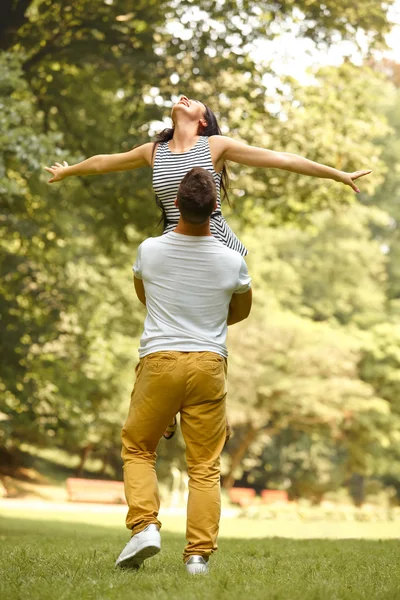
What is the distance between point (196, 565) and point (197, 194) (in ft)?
6.10

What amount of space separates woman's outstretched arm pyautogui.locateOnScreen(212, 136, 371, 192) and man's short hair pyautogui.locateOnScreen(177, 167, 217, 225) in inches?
20.4

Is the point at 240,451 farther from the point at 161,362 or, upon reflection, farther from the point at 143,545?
the point at 143,545

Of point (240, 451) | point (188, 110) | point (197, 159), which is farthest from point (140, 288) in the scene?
point (240, 451)

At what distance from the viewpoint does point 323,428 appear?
Result: 109 feet

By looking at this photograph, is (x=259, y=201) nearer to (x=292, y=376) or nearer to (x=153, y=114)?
(x=153, y=114)

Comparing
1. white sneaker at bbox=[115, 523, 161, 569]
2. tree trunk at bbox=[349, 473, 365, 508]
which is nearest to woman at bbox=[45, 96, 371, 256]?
white sneaker at bbox=[115, 523, 161, 569]

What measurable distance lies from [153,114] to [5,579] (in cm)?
1149

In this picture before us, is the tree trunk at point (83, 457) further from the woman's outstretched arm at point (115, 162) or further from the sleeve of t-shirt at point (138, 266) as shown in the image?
the sleeve of t-shirt at point (138, 266)

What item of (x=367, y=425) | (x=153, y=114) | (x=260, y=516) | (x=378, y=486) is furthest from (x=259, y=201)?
(x=378, y=486)

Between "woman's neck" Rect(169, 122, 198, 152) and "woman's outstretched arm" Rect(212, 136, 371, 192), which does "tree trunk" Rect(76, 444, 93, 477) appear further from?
"woman's outstretched arm" Rect(212, 136, 371, 192)

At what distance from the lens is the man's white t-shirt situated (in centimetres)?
488

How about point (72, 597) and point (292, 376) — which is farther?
point (292, 376)

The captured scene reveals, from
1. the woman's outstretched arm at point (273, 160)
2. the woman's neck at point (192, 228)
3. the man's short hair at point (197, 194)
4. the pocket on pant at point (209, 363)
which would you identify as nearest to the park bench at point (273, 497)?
the woman's outstretched arm at point (273, 160)

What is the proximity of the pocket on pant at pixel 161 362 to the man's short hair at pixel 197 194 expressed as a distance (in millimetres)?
721
